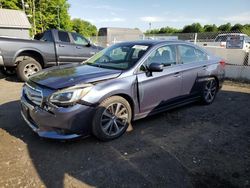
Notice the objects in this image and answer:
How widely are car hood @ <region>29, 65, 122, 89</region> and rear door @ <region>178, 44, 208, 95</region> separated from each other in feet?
5.48

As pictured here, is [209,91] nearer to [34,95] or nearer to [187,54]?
[187,54]

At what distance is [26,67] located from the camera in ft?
26.5

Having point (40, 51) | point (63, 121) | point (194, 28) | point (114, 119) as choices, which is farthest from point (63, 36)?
point (194, 28)

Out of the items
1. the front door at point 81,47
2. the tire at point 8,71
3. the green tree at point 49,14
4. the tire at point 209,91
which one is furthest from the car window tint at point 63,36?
the green tree at point 49,14

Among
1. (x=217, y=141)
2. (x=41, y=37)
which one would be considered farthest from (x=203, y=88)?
(x=41, y=37)

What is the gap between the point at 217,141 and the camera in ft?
13.2

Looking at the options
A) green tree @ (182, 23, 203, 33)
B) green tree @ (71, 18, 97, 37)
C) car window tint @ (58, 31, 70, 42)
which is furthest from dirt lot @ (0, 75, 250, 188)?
green tree @ (182, 23, 203, 33)

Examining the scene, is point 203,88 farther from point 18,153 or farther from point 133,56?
point 18,153

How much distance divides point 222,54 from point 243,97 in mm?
3460

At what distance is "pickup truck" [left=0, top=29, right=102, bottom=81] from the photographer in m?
7.62

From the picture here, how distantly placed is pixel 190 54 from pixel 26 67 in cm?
553

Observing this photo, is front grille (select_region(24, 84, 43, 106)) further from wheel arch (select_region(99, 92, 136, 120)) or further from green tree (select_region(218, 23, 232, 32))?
green tree (select_region(218, 23, 232, 32))

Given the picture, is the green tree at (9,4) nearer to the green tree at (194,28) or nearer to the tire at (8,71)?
the tire at (8,71)

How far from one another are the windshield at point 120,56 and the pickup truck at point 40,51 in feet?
13.0
